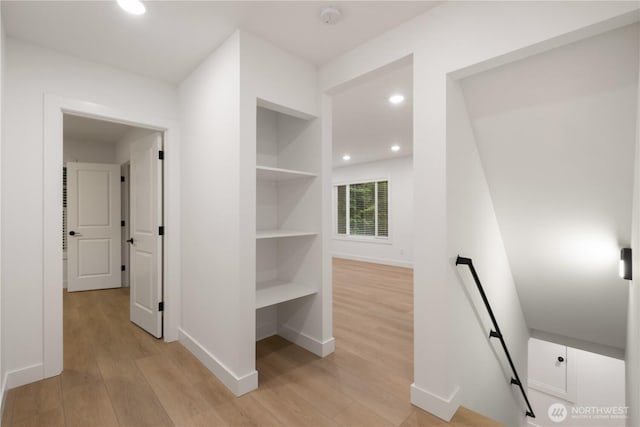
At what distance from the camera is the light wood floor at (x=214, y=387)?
1.84 meters

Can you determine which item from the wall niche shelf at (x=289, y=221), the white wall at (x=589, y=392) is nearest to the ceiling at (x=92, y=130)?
the wall niche shelf at (x=289, y=221)

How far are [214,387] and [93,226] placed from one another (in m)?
4.26

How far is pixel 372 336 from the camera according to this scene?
10.1 ft

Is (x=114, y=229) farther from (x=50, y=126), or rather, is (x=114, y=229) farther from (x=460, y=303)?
(x=460, y=303)

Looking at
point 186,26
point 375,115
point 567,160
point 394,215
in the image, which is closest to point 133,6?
point 186,26

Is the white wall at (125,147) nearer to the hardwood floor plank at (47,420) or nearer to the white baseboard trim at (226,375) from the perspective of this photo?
the white baseboard trim at (226,375)

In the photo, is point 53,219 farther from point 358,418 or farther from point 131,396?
point 358,418

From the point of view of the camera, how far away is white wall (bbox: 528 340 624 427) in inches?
180

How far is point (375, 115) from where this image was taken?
3.94 metres

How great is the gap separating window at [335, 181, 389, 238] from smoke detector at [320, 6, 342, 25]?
223 inches

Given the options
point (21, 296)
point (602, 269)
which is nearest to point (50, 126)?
point (21, 296)

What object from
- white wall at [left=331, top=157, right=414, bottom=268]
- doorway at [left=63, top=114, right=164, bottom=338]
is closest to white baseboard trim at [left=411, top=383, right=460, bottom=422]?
doorway at [left=63, top=114, right=164, bottom=338]

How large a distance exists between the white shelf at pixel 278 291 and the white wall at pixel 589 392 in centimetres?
506

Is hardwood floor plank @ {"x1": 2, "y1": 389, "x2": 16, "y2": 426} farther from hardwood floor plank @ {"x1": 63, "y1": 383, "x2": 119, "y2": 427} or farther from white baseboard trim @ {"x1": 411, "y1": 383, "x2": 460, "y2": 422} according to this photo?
white baseboard trim @ {"x1": 411, "y1": 383, "x2": 460, "y2": 422}
